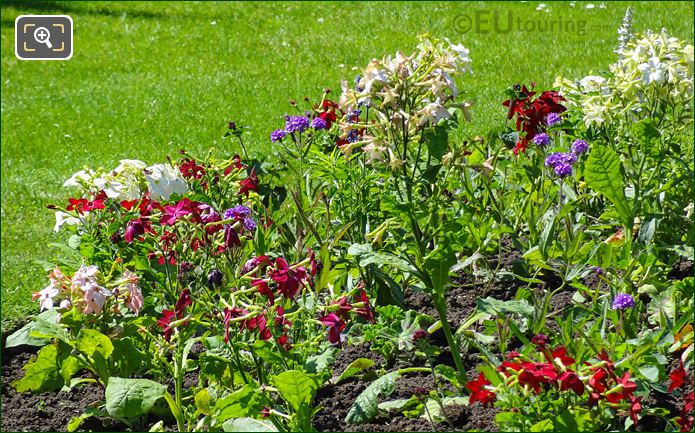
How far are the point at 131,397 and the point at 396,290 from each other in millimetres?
1050

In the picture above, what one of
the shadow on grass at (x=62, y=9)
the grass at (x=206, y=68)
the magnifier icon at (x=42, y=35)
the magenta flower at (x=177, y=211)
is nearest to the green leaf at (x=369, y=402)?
the magenta flower at (x=177, y=211)

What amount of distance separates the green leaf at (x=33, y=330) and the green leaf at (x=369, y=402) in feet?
3.67

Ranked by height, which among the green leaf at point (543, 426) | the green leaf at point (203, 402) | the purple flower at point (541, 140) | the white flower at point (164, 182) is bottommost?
the green leaf at point (203, 402)

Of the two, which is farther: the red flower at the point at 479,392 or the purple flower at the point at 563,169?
the purple flower at the point at 563,169

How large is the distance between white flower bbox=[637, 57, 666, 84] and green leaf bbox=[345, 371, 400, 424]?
66.3 inches

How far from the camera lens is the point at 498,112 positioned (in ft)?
22.6

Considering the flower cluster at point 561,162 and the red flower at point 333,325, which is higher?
the flower cluster at point 561,162

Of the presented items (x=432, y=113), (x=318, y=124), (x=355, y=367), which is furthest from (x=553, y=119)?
(x=355, y=367)

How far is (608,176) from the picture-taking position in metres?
3.52

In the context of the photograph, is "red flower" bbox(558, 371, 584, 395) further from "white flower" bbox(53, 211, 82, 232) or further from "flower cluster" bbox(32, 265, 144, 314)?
"white flower" bbox(53, 211, 82, 232)

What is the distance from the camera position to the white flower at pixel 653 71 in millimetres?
3799

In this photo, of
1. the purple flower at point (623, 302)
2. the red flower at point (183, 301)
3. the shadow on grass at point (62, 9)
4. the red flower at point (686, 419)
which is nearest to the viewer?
the red flower at point (686, 419)

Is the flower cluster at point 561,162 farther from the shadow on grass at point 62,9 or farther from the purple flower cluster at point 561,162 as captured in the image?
the shadow on grass at point 62,9

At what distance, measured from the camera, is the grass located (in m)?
6.95
